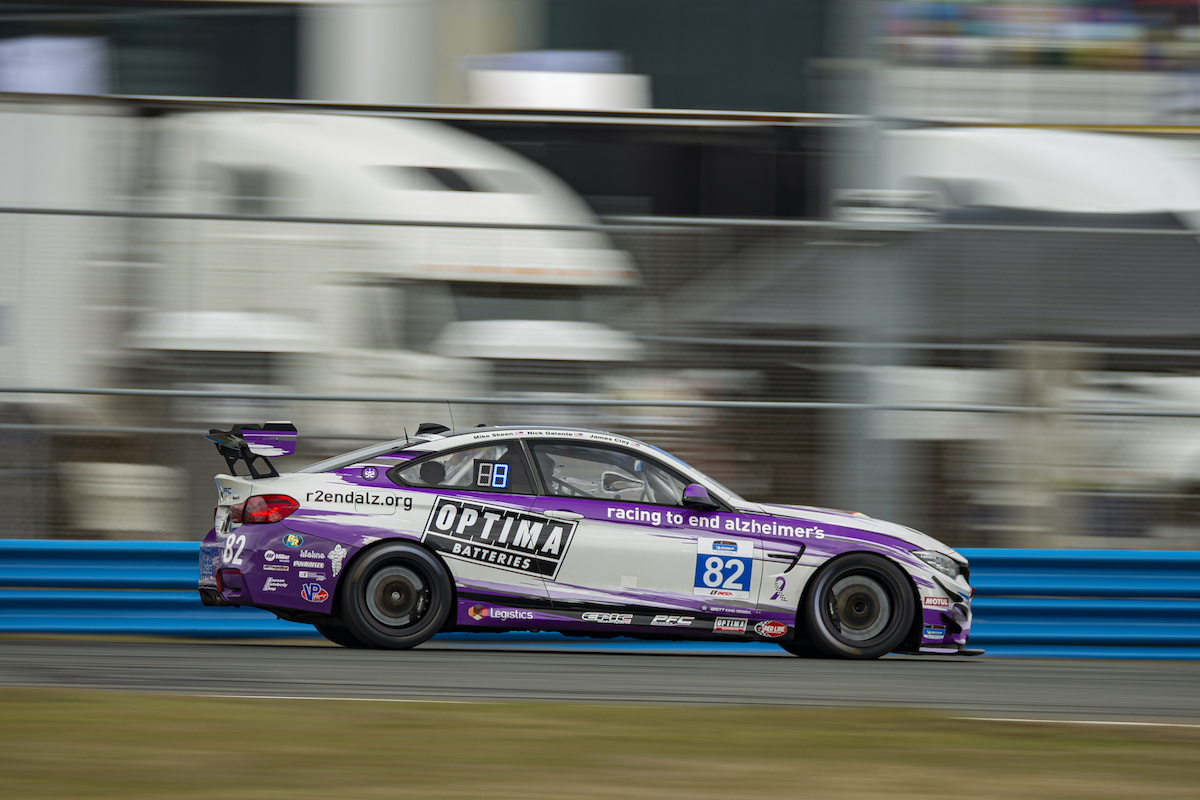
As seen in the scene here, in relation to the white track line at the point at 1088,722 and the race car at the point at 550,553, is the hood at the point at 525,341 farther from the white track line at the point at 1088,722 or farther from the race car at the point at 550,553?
the white track line at the point at 1088,722

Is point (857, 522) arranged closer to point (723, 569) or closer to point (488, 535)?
point (723, 569)

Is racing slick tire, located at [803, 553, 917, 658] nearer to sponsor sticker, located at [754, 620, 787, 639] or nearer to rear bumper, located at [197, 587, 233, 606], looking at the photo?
sponsor sticker, located at [754, 620, 787, 639]

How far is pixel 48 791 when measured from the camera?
4.50m

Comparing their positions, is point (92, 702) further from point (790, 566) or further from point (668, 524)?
point (790, 566)

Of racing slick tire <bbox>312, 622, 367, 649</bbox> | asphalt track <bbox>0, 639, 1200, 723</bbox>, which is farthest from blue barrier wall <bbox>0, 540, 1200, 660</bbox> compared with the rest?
racing slick tire <bbox>312, 622, 367, 649</bbox>

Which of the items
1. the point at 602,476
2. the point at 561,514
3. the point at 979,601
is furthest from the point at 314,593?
the point at 979,601

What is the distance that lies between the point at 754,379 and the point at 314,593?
3346 mm

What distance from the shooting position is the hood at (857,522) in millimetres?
8422

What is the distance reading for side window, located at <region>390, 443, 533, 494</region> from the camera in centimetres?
827

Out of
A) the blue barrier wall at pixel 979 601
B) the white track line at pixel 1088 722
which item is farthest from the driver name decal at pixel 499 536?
the white track line at pixel 1088 722

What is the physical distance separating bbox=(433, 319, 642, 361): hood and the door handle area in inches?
65.4

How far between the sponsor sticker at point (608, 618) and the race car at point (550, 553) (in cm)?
1

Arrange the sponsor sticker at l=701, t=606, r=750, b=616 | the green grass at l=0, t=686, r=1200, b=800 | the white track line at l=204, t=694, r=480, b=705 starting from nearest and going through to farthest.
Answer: the green grass at l=0, t=686, r=1200, b=800 < the white track line at l=204, t=694, r=480, b=705 < the sponsor sticker at l=701, t=606, r=750, b=616

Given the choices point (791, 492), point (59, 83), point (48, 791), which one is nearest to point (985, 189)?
point (791, 492)
